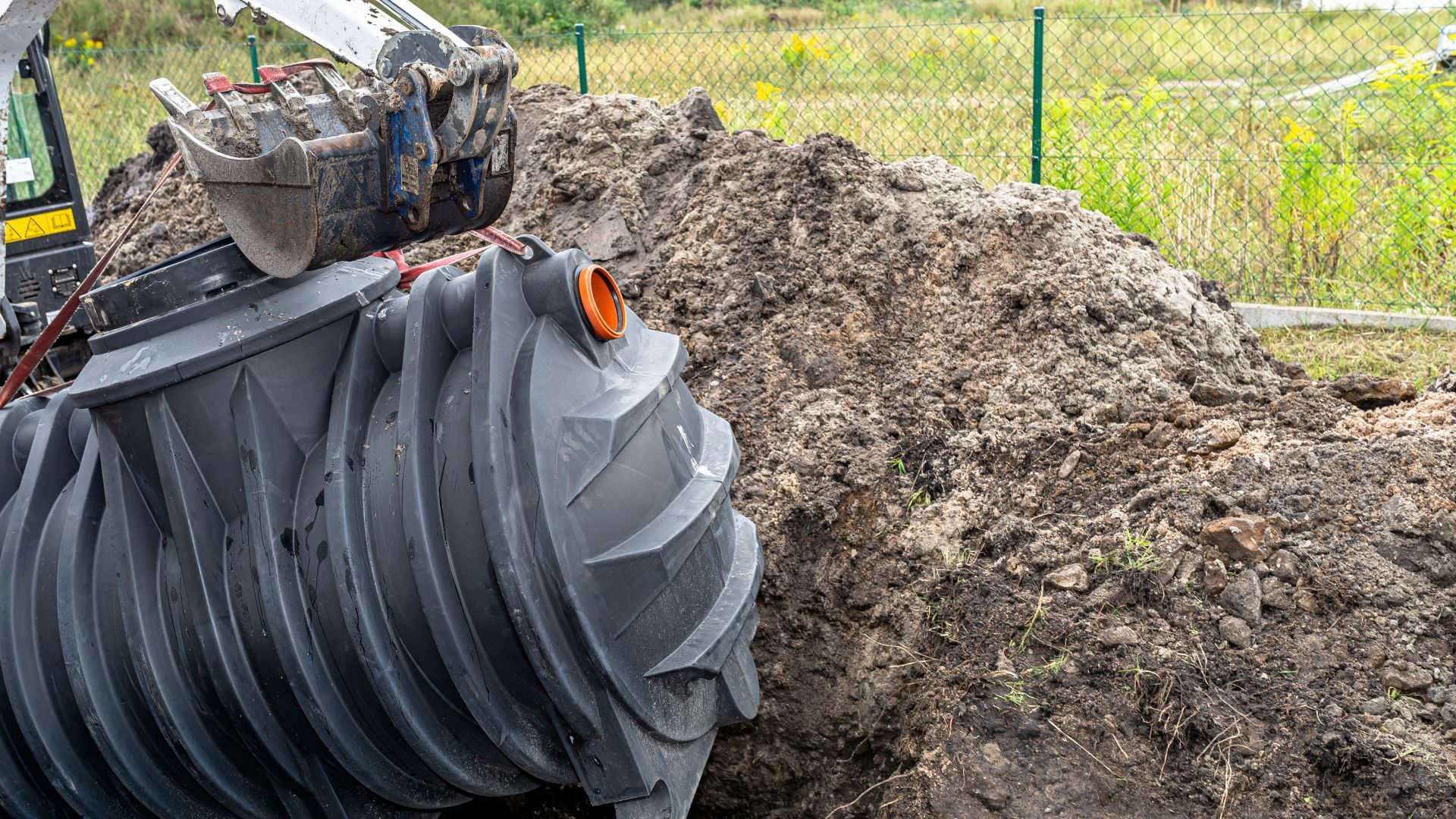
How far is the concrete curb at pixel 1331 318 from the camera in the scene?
5047mm

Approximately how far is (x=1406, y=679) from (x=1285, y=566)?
0.35 metres

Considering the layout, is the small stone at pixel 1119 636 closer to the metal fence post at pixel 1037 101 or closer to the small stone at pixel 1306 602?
the small stone at pixel 1306 602

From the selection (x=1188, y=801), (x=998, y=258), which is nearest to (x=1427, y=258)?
(x=998, y=258)

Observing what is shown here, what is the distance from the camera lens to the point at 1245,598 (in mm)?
2582

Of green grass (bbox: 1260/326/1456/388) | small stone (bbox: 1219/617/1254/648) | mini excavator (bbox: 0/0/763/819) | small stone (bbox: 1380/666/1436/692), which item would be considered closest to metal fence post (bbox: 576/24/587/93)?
green grass (bbox: 1260/326/1456/388)

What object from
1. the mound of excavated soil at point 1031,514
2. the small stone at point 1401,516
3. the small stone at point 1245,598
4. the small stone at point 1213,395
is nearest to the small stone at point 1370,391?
the mound of excavated soil at point 1031,514

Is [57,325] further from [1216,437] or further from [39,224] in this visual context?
[39,224]

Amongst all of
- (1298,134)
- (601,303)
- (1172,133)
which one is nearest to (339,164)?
(601,303)

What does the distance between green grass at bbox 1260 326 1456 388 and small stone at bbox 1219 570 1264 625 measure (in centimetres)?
221

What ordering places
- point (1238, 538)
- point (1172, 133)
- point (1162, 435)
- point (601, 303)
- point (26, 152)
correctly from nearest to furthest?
point (601, 303) < point (1238, 538) < point (1162, 435) < point (1172, 133) < point (26, 152)

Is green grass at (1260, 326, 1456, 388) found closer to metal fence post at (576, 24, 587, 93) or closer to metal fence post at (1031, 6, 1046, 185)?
metal fence post at (1031, 6, 1046, 185)

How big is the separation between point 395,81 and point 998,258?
104 inches

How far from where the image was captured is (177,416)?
5.72 ft

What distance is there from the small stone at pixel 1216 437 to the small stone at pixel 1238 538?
1.27ft
